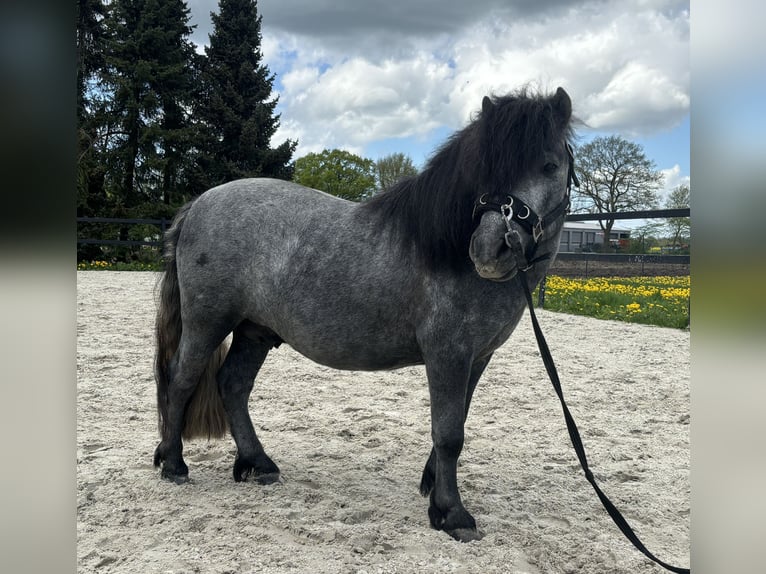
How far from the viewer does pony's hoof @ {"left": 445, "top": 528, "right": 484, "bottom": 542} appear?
2473mm

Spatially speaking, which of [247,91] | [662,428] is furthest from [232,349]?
[247,91]

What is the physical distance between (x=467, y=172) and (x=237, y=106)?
73.5ft

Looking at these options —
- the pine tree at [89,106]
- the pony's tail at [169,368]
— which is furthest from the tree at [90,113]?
the pony's tail at [169,368]

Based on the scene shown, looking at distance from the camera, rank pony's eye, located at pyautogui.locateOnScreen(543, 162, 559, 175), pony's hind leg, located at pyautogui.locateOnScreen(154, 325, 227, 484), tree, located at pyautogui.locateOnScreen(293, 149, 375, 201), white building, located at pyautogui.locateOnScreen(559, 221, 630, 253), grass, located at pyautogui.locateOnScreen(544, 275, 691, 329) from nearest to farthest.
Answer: pony's eye, located at pyautogui.locateOnScreen(543, 162, 559, 175) < pony's hind leg, located at pyautogui.locateOnScreen(154, 325, 227, 484) < grass, located at pyautogui.locateOnScreen(544, 275, 691, 329) < white building, located at pyautogui.locateOnScreen(559, 221, 630, 253) < tree, located at pyautogui.locateOnScreen(293, 149, 375, 201)

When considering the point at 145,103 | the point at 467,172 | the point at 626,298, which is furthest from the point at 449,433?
the point at 145,103

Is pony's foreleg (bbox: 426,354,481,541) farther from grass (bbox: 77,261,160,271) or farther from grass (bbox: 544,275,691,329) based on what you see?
grass (bbox: 77,261,160,271)

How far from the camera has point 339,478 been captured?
316 centimetres

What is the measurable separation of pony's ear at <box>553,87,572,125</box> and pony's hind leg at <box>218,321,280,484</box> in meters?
1.93

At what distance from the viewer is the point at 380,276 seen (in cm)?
262

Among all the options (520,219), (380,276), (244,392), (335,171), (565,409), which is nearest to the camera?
(565,409)

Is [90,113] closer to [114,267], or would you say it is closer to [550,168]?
[114,267]

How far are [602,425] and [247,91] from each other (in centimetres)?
2252

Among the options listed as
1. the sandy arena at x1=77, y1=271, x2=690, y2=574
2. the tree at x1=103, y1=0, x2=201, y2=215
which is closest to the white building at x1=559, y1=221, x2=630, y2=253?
the sandy arena at x1=77, y1=271, x2=690, y2=574
